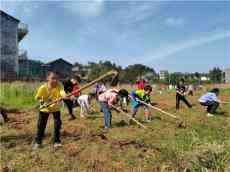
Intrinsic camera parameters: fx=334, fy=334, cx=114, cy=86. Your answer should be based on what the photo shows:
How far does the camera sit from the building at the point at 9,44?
3794 cm

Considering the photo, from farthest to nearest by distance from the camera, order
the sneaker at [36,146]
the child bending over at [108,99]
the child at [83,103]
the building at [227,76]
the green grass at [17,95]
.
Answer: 1. the building at [227,76]
2. the green grass at [17,95]
3. the child at [83,103]
4. the child bending over at [108,99]
5. the sneaker at [36,146]

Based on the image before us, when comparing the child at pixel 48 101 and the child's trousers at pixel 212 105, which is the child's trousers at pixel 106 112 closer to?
the child at pixel 48 101

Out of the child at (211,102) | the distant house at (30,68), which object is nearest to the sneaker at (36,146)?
the child at (211,102)

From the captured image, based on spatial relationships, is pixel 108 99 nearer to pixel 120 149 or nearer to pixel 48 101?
pixel 48 101

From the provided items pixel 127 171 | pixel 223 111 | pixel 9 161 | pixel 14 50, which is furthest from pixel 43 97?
pixel 14 50

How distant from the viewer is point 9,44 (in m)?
39.1

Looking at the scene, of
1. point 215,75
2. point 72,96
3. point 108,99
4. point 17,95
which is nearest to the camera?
point 108,99

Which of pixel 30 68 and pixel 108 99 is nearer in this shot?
pixel 108 99

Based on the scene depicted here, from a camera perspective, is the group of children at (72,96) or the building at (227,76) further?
the building at (227,76)

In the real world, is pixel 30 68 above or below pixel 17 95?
above

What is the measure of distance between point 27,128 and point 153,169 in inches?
199

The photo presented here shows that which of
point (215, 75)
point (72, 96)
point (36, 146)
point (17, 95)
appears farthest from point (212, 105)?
point (215, 75)

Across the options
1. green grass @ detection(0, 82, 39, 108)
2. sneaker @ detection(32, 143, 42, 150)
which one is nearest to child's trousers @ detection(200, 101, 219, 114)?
sneaker @ detection(32, 143, 42, 150)

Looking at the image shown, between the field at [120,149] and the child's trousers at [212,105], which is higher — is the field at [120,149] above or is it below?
below
